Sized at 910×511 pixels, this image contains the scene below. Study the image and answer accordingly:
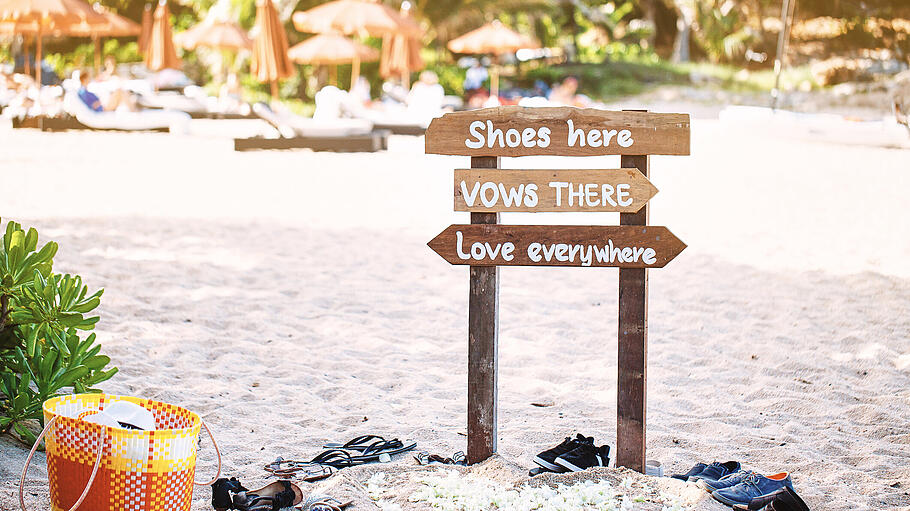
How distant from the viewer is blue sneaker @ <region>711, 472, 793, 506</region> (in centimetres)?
283

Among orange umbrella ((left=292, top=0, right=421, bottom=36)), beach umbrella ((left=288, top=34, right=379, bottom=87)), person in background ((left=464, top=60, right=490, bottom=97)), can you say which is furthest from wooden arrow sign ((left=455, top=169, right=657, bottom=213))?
person in background ((left=464, top=60, right=490, bottom=97))

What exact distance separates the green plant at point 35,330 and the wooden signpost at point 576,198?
4.13 ft

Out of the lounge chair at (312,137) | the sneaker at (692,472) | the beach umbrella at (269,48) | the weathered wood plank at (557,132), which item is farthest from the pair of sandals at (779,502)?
the beach umbrella at (269,48)

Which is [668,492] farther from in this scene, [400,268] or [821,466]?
[400,268]

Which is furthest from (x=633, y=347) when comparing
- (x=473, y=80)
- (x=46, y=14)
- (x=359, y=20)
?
(x=473, y=80)

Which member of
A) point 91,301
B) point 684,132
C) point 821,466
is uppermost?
point 684,132

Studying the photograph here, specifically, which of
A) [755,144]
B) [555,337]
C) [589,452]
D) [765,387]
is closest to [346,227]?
[555,337]

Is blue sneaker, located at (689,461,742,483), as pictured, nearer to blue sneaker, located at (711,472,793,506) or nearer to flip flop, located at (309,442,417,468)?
blue sneaker, located at (711,472,793,506)

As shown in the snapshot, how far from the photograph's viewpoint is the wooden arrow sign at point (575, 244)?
2916 millimetres

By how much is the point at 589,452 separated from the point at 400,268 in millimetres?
3701

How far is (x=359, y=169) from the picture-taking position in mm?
11562

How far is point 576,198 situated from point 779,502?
1.12 m

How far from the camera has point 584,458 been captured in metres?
3.07

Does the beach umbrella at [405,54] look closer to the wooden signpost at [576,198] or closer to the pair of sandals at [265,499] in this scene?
the wooden signpost at [576,198]
